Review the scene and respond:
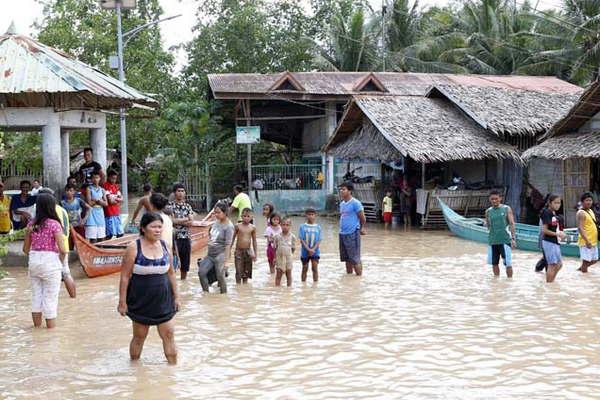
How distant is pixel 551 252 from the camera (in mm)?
11055

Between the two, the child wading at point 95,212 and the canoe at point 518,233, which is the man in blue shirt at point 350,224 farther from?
the canoe at point 518,233

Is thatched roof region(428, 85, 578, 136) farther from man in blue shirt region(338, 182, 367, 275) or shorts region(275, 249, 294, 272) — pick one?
shorts region(275, 249, 294, 272)

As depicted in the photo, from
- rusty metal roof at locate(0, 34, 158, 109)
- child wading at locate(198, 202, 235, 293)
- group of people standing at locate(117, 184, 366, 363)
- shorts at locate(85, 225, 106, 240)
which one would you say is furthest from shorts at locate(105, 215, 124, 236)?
child wading at locate(198, 202, 235, 293)

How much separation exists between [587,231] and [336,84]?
623 inches

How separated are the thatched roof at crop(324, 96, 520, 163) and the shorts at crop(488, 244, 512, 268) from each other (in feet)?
23.6

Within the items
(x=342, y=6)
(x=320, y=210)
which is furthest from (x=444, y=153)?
(x=342, y=6)

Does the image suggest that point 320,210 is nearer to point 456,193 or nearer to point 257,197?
point 257,197

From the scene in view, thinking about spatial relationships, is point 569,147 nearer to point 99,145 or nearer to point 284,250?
point 284,250

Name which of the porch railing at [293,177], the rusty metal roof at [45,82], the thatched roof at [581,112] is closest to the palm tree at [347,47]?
the porch railing at [293,177]

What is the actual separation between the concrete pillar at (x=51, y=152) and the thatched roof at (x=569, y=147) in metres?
10.8

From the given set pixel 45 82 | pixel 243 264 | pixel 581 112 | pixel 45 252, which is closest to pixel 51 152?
pixel 45 82

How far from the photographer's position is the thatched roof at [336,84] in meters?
24.9

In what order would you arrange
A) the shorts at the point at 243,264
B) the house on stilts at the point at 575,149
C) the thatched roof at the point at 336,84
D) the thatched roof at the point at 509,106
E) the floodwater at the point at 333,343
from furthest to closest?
the thatched roof at the point at 336,84, the thatched roof at the point at 509,106, the house on stilts at the point at 575,149, the shorts at the point at 243,264, the floodwater at the point at 333,343

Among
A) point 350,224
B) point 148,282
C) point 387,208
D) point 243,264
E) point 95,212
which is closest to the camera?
point 148,282
